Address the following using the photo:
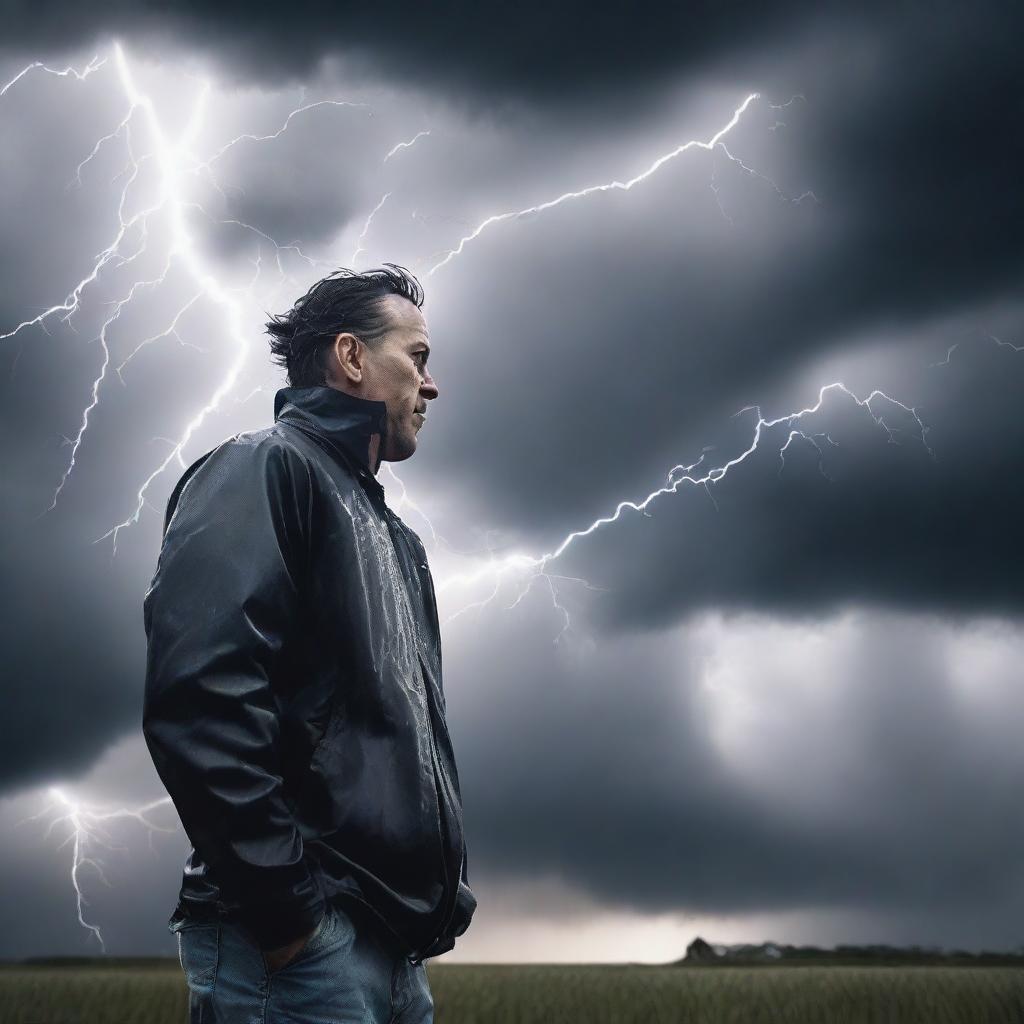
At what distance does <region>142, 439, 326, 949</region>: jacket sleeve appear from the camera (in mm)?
1829

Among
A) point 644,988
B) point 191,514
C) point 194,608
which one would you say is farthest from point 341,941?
point 644,988

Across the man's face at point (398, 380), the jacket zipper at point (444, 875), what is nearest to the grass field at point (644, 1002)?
the jacket zipper at point (444, 875)

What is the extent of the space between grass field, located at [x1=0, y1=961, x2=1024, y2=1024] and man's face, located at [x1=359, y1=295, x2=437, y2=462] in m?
6.38

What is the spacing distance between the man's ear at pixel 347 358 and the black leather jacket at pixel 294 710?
0.25 meters

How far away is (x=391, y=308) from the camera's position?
267cm

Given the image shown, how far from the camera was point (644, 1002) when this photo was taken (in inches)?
323

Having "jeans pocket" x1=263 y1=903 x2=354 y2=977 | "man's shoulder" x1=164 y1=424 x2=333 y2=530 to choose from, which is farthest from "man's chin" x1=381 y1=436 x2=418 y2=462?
"jeans pocket" x1=263 y1=903 x2=354 y2=977

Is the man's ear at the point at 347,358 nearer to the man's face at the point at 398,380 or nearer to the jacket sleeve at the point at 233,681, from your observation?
the man's face at the point at 398,380

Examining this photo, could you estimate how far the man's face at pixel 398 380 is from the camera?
8.48ft

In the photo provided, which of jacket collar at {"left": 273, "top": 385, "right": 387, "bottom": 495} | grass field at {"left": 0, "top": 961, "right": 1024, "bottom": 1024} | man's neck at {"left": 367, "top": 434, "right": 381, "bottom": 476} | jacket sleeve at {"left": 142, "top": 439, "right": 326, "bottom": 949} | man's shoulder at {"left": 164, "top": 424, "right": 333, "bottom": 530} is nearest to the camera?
jacket sleeve at {"left": 142, "top": 439, "right": 326, "bottom": 949}

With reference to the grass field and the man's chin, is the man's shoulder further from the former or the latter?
the grass field

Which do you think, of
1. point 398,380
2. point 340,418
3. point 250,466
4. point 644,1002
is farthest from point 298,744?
point 644,1002

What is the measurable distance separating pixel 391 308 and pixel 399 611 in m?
0.79

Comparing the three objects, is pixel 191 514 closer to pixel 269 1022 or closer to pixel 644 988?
pixel 269 1022
